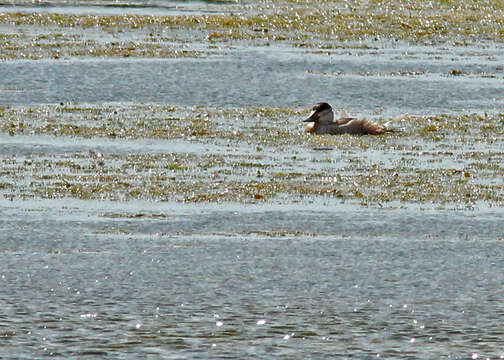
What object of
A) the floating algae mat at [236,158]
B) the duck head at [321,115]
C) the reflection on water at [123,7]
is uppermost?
the reflection on water at [123,7]

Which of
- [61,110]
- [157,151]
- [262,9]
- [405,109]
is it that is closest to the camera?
[157,151]

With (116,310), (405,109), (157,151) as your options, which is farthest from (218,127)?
(116,310)

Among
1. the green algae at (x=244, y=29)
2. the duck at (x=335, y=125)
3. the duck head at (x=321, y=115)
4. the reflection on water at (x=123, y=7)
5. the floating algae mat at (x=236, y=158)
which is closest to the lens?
the floating algae mat at (x=236, y=158)

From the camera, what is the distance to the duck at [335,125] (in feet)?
79.1

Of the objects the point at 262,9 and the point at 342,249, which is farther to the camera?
the point at 262,9

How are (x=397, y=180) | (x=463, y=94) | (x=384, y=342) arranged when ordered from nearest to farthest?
1. (x=384, y=342)
2. (x=397, y=180)
3. (x=463, y=94)

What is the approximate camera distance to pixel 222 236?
614 inches

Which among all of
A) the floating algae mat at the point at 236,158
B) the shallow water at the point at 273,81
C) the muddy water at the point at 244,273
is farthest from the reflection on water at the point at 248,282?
the shallow water at the point at 273,81

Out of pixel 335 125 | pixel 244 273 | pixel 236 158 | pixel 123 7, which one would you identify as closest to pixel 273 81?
→ pixel 335 125

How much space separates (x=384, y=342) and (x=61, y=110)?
51.8 ft

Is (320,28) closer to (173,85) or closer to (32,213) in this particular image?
(173,85)

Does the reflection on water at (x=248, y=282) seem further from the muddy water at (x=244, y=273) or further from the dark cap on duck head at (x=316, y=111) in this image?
the dark cap on duck head at (x=316, y=111)

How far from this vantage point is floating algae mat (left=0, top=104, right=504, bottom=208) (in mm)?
18266

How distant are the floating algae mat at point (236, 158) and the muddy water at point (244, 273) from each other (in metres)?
0.14
